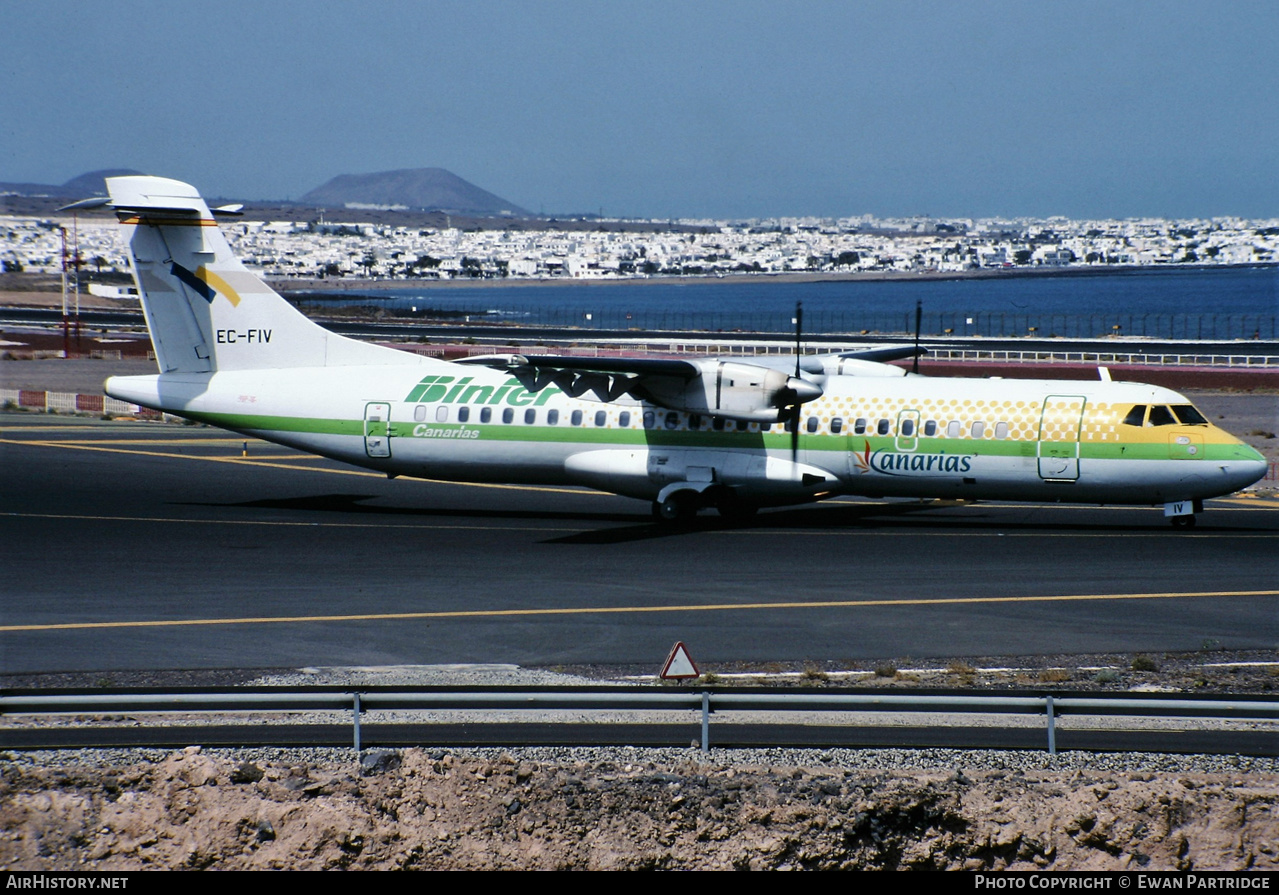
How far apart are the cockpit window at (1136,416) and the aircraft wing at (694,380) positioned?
660 centimetres

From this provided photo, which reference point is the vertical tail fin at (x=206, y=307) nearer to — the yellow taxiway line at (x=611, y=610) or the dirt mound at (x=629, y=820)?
the yellow taxiway line at (x=611, y=610)

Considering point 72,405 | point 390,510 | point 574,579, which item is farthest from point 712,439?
point 72,405

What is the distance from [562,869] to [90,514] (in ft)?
73.7

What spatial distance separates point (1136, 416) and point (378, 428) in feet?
57.6

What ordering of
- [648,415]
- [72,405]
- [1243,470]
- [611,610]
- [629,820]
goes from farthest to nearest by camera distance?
1. [72,405]
2. [648,415]
3. [1243,470]
4. [611,610]
5. [629,820]

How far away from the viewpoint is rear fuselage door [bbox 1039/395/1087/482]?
2605cm

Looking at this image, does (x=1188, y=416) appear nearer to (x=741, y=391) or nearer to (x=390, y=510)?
(x=741, y=391)

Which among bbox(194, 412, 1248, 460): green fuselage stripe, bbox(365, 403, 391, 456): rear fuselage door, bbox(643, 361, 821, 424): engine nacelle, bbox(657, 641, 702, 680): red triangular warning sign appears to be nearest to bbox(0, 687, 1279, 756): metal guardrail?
bbox(657, 641, 702, 680): red triangular warning sign

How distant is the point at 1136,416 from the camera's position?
26047 millimetres

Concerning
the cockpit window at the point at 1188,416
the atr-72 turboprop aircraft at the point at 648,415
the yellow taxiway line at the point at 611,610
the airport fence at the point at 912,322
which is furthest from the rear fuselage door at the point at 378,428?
the airport fence at the point at 912,322

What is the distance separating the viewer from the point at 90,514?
1139 inches

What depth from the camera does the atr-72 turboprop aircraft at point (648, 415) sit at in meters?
26.1

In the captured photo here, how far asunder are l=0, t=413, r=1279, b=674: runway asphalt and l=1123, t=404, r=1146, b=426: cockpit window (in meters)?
2.51

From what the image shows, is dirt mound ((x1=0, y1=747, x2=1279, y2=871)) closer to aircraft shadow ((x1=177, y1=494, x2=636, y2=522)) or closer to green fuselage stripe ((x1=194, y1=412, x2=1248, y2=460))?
green fuselage stripe ((x1=194, y1=412, x2=1248, y2=460))
